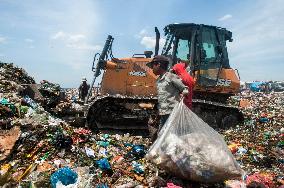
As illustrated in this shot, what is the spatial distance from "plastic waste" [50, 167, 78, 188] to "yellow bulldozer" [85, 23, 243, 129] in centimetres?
403

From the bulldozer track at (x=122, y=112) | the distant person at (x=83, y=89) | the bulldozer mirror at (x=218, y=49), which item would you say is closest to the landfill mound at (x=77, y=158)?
the bulldozer track at (x=122, y=112)

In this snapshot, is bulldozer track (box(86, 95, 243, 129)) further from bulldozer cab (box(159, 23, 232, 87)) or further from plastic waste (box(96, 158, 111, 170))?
plastic waste (box(96, 158, 111, 170))

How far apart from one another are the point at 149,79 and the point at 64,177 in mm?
4858

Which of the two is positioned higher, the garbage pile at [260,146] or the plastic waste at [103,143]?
the plastic waste at [103,143]

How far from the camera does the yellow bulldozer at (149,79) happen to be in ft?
27.7

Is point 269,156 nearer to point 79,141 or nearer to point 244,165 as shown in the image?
point 244,165

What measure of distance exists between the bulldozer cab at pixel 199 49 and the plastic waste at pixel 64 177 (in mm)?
4888

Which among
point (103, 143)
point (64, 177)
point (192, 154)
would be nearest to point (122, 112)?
point (103, 143)

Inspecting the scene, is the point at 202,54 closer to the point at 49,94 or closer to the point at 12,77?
the point at 49,94

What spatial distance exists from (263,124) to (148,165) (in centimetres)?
589

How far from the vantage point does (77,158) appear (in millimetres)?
5203

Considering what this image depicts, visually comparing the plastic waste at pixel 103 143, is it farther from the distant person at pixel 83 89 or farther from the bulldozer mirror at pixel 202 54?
the distant person at pixel 83 89

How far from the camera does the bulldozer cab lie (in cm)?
855

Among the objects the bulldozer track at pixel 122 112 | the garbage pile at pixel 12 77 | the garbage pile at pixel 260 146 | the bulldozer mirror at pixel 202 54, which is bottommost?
the garbage pile at pixel 260 146
